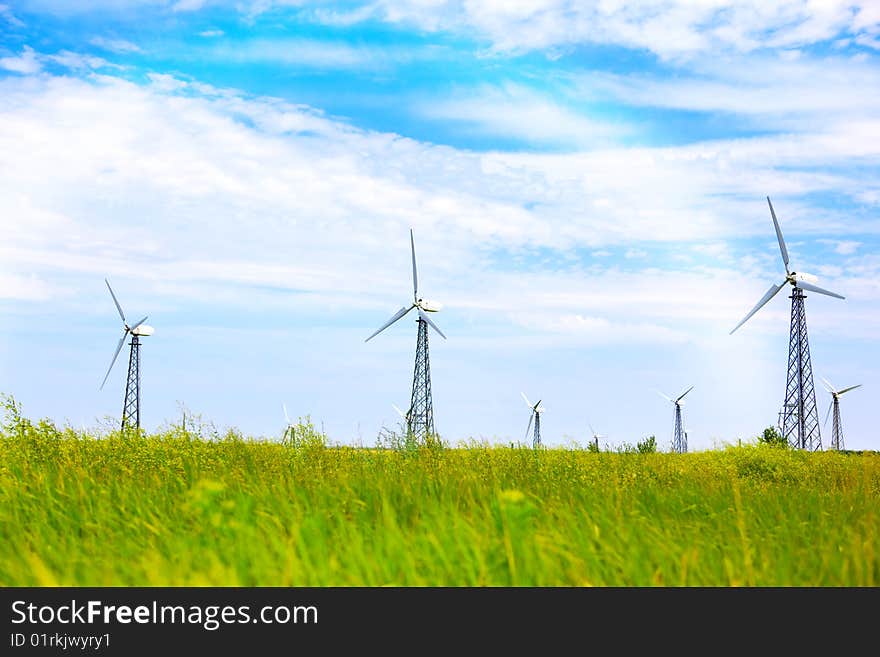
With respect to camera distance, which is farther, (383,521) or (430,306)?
(430,306)

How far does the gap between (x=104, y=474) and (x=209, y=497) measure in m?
5.10

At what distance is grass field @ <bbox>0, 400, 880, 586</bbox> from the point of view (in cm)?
666

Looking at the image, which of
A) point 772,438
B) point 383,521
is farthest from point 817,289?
point 383,521

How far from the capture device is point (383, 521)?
29.0 feet

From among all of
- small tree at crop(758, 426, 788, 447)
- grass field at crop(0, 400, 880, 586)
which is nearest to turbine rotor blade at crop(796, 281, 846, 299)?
small tree at crop(758, 426, 788, 447)

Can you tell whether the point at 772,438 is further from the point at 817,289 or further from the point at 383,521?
the point at 383,521

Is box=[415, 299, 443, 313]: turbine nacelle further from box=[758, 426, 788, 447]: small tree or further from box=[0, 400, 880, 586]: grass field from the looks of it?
box=[0, 400, 880, 586]: grass field

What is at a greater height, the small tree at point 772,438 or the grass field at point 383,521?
the small tree at point 772,438

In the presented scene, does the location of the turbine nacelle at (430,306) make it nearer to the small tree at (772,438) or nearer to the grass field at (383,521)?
the small tree at (772,438)

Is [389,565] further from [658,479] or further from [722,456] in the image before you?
[722,456]

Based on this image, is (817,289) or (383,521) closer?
(383,521)

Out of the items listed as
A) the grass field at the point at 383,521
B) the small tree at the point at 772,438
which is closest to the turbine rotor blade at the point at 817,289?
the small tree at the point at 772,438

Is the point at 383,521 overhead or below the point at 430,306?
below

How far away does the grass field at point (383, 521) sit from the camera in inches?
262
